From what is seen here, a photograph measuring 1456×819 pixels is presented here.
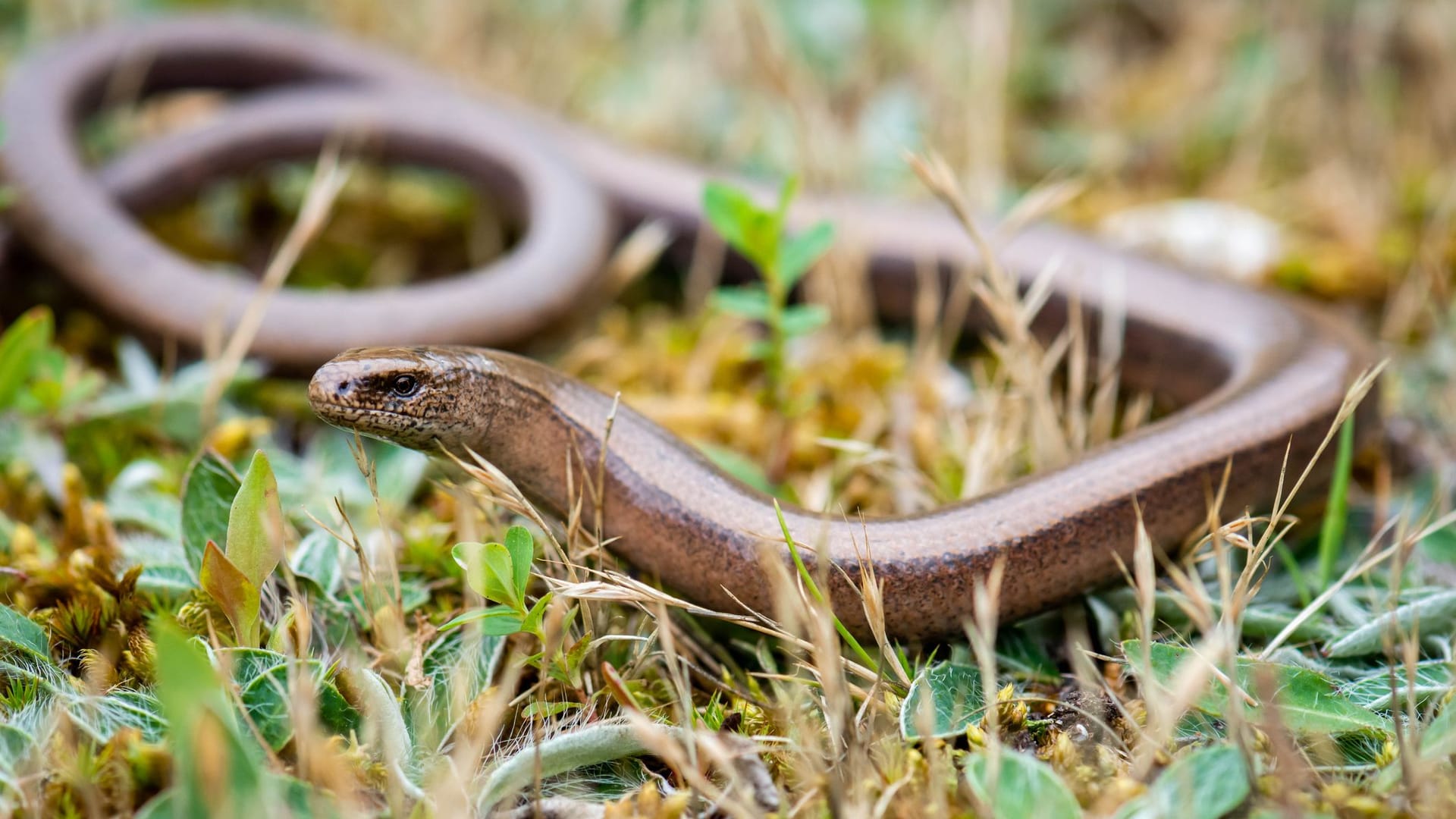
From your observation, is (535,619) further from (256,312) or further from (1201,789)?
(256,312)

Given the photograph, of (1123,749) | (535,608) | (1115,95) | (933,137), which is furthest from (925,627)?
(1115,95)

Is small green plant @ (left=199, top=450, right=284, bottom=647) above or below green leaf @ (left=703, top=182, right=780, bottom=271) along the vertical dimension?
below

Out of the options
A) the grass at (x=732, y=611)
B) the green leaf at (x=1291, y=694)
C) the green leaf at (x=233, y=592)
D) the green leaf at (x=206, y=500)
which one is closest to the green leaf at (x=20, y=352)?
the grass at (x=732, y=611)

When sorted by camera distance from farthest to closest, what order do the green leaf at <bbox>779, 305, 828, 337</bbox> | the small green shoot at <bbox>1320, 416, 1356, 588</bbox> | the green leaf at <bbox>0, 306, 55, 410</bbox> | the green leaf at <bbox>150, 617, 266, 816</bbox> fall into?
1. the green leaf at <bbox>779, 305, 828, 337</bbox>
2. the green leaf at <bbox>0, 306, 55, 410</bbox>
3. the small green shoot at <bbox>1320, 416, 1356, 588</bbox>
4. the green leaf at <bbox>150, 617, 266, 816</bbox>

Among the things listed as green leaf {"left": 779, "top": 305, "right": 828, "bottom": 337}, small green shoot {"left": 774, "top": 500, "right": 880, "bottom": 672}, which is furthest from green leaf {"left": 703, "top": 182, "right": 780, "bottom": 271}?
small green shoot {"left": 774, "top": 500, "right": 880, "bottom": 672}

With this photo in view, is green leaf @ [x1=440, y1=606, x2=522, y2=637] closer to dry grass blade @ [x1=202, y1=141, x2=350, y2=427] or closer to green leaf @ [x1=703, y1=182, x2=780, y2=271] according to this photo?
green leaf @ [x1=703, y1=182, x2=780, y2=271]

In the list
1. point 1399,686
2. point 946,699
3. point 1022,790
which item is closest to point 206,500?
point 946,699

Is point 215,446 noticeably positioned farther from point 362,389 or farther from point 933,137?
point 933,137
